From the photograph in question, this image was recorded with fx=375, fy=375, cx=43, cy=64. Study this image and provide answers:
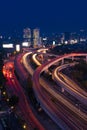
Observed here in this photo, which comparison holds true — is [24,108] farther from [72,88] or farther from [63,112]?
[72,88]

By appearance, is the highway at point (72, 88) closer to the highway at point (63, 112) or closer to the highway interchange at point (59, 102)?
the highway interchange at point (59, 102)

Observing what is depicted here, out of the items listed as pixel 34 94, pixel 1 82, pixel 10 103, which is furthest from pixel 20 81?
pixel 10 103

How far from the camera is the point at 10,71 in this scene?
30203 millimetres

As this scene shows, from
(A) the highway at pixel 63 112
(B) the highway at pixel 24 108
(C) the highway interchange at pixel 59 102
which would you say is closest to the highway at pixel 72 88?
(C) the highway interchange at pixel 59 102

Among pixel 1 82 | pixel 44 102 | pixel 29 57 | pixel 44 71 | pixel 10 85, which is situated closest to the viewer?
pixel 44 102

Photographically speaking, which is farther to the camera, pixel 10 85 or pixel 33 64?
pixel 33 64

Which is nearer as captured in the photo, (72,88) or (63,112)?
(63,112)

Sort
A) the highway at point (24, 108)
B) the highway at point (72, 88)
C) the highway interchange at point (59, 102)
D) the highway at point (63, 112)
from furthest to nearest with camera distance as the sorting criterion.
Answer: the highway at point (72, 88) < the highway at point (24, 108) < the highway interchange at point (59, 102) < the highway at point (63, 112)

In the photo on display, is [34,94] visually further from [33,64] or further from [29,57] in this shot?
[29,57]

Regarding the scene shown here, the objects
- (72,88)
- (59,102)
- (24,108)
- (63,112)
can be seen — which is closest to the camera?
(63,112)

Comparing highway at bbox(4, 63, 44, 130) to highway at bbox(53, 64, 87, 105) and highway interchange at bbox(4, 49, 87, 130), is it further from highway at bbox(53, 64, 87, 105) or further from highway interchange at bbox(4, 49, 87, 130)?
highway at bbox(53, 64, 87, 105)

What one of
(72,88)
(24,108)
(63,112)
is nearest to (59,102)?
(24,108)

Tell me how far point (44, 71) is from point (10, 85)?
4989 mm

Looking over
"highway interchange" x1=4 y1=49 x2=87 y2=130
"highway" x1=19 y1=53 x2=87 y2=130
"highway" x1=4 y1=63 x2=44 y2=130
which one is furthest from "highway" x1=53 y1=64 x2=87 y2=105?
"highway" x1=4 y1=63 x2=44 y2=130
